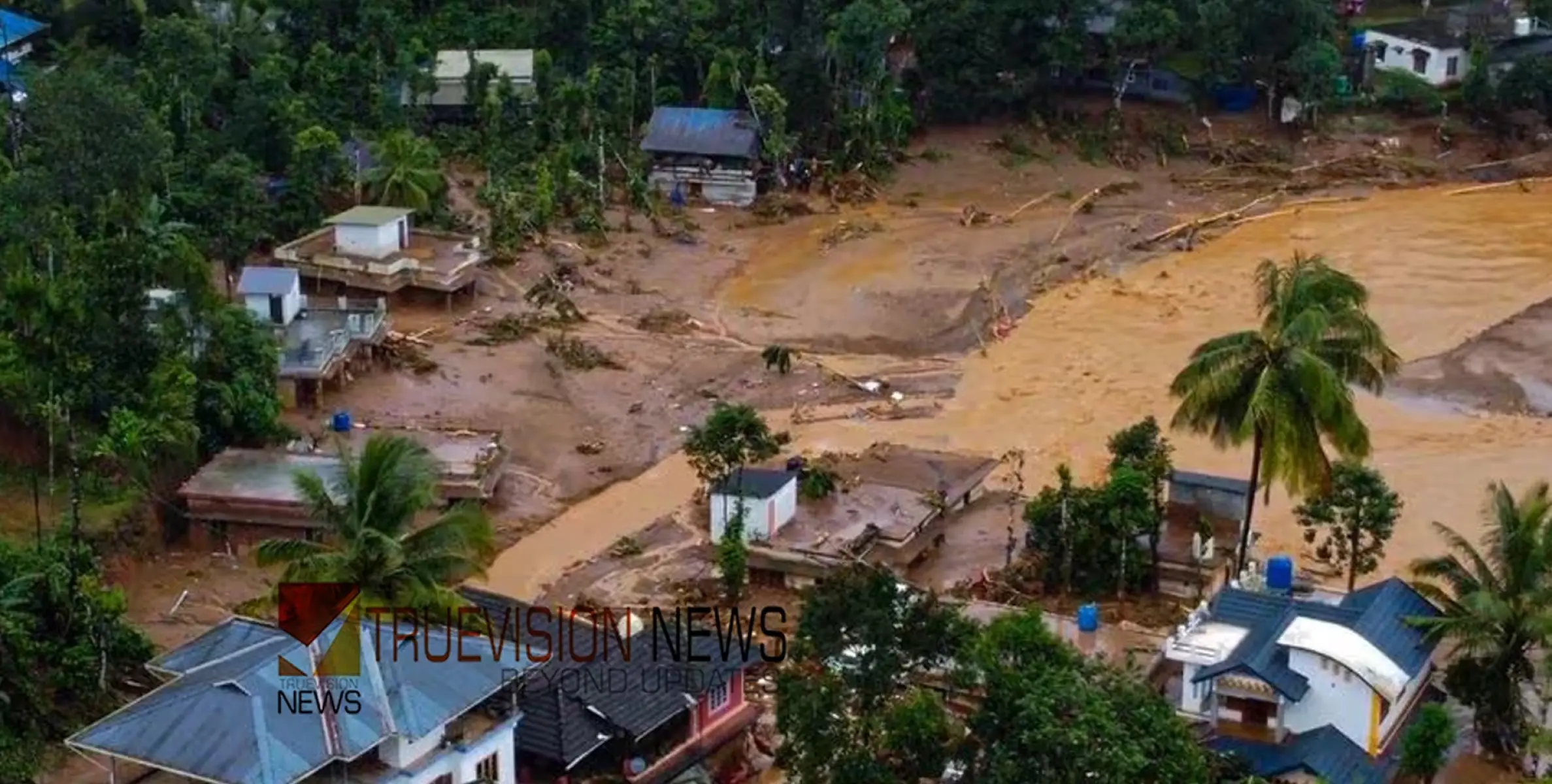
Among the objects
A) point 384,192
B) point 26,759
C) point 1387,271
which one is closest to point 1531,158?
point 1387,271

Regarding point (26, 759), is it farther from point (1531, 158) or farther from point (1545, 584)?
point (1531, 158)

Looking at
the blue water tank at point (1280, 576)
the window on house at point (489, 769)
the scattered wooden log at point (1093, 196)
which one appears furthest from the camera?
the scattered wooden log at point (1093, 196)

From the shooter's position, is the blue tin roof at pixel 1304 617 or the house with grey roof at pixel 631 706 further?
the blue tin roof at pixel 1304 617

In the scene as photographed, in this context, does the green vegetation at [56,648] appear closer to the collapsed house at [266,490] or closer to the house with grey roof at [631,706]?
the collapsed house at [266,490]

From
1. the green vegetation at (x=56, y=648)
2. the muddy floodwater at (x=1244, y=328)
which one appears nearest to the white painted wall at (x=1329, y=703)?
the muddy floodwater at (x=1244, y=328)

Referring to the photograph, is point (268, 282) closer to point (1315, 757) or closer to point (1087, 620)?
point (1087, 620)

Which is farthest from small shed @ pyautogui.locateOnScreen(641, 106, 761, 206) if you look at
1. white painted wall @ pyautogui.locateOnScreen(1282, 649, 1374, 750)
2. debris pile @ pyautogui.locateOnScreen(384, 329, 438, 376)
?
white painted wall @ pyautogui.locateOnScreen(1282, 649, 1374, 750)
